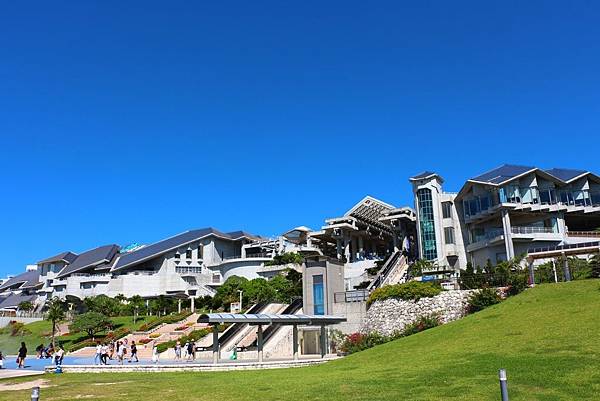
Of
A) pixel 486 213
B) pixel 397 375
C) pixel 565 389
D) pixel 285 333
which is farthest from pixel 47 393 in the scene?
pixel 486 213

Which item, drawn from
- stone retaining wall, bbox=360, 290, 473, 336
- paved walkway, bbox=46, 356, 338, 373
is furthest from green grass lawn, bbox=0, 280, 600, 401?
stone retaining wall, bbox=360, 290, 473, 336

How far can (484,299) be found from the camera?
95.4ft

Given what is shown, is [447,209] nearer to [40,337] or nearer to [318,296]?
[318,296]

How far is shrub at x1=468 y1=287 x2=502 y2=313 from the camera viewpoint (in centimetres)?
2889

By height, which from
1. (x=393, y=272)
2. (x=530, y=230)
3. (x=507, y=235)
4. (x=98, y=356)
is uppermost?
(x=530, y=230)

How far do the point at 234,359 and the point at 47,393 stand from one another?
49.2 ft

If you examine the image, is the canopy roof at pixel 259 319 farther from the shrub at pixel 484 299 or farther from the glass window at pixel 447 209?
the glass window at pixel 447 209

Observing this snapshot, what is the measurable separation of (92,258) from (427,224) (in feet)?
197

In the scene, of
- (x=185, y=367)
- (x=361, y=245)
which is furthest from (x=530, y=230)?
(x=185, y=367)

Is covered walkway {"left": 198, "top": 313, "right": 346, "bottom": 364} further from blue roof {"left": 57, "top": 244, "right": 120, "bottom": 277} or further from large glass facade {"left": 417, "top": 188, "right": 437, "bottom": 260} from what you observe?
blue roof {"left": 57, "top": 244, "right": 120, "bottom": 277}

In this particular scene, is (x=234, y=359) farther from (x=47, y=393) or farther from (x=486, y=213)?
(x=486, y=213)

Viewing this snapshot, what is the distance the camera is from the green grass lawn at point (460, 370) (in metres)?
12.7

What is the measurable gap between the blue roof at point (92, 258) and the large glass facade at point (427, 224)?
55222 millimetres

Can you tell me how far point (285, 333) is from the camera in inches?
1291
